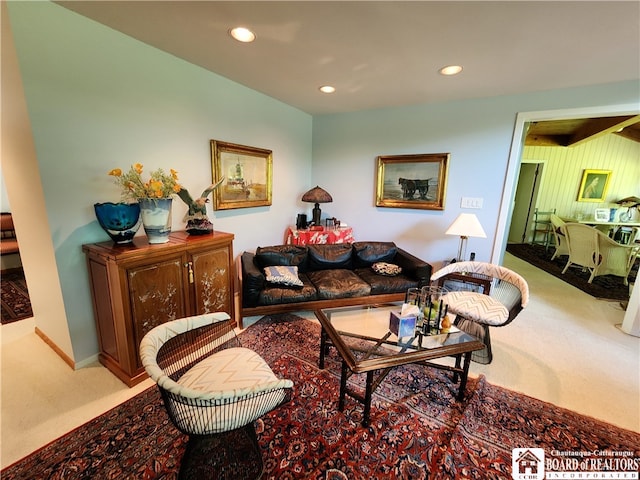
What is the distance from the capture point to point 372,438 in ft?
4.91

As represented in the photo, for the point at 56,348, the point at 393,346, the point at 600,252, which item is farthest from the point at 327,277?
the point at 600,252

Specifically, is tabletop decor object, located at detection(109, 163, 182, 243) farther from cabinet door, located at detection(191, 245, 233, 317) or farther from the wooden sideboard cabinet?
cabinet door, located at detection(191, 245, 233, 317)

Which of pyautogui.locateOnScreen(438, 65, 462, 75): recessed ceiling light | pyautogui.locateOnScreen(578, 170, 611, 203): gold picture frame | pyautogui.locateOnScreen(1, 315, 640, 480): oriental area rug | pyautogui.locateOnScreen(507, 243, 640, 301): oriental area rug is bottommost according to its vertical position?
pyautogui.locateOnScreen(1, 315, 640, 480): oriental area rug

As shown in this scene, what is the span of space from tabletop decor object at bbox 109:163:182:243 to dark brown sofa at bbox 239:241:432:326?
2.77 feet

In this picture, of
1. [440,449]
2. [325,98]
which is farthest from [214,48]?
[440,449]

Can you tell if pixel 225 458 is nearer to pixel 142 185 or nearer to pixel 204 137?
pixel 142 185

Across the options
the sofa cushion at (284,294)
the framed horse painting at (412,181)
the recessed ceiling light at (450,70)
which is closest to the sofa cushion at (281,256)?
the sofa cushion at (284,294)

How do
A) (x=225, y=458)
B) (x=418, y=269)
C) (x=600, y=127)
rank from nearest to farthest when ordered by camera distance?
(x=225, y=458) → (x=418, y=269) → (x=600, y=127)

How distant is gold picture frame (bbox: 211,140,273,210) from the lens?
2769 mm

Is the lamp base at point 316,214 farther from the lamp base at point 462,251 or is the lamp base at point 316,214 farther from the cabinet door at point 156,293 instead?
the cabinet door at point 156,293

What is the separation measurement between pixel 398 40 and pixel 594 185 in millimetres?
7198

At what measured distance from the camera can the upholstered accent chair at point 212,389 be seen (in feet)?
3.40

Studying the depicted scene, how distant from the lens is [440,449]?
4.74ft

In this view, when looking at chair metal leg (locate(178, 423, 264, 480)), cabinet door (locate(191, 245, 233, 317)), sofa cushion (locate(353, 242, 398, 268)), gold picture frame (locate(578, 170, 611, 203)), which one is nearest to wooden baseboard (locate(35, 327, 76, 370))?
cabinet door (locate(191, 245, 233, 317))
